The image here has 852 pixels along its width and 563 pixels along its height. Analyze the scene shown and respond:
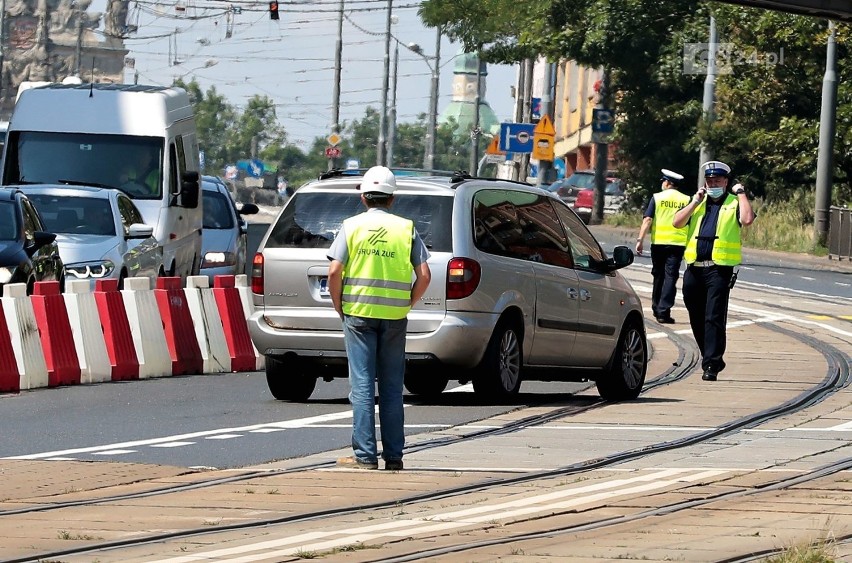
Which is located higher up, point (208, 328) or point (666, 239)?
point (666, 239)

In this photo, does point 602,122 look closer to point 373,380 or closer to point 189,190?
point 189,190

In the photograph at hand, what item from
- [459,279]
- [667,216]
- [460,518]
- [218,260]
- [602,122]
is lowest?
[218,260]

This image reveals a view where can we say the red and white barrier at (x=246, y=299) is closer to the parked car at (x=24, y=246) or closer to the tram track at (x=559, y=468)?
the parked car at (x=24, y=246)

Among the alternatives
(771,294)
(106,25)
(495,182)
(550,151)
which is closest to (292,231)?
(495,182)

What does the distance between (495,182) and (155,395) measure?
312 centimetres

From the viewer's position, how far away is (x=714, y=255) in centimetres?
1762

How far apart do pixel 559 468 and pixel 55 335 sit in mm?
6962

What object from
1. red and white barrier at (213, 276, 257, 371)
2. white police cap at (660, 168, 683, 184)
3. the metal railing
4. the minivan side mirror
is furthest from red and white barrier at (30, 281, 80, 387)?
the metal railing

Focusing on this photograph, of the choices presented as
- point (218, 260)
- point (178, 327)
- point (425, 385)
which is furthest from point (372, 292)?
point (218, 260)

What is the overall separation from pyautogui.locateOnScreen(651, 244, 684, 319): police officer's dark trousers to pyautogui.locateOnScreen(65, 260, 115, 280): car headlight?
6380 millimetres

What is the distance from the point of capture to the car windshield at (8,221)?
1994cm

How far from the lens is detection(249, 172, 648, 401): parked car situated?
48.3 feet

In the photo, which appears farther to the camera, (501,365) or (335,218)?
(501,365)

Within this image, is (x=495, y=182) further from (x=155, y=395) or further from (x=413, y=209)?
(x=155, y=395)
